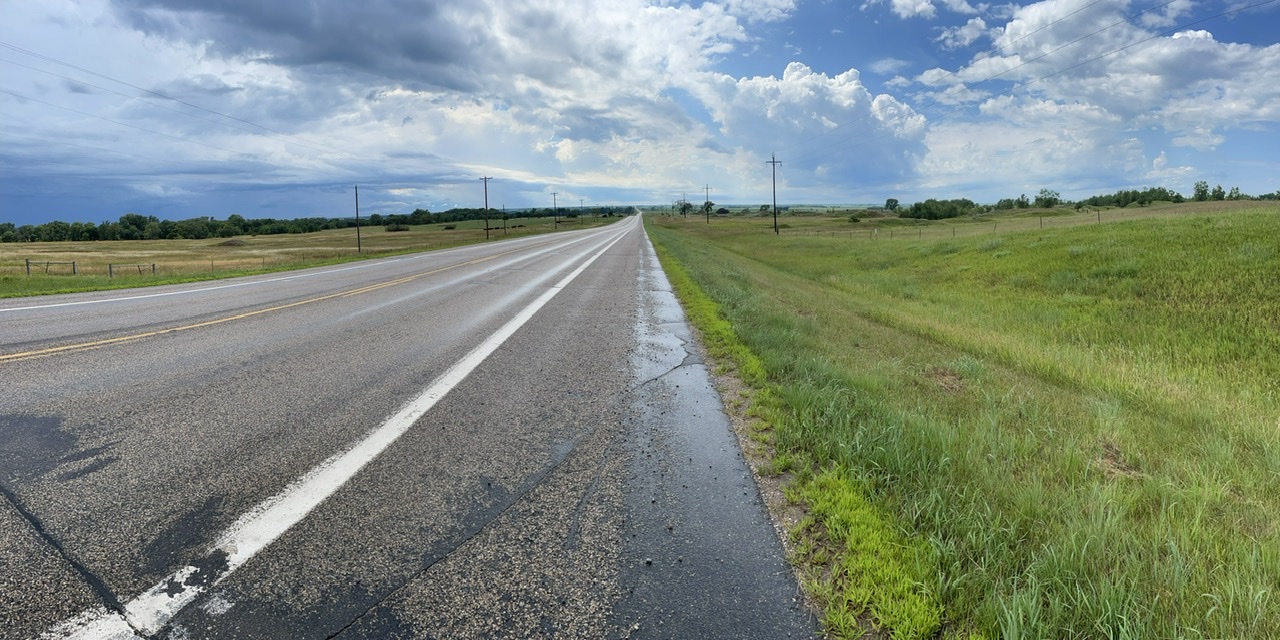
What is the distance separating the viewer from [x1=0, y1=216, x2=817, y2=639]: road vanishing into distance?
233cm

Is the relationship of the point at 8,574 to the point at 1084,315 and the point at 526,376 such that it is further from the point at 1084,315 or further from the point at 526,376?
the point at 1084,315

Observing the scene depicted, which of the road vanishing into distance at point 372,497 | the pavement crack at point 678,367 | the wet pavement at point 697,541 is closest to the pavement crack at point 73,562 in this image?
the road vanishing into distance at point 372,497

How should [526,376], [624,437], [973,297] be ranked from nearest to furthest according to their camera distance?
[624,437] < [526,376] < [973,297]

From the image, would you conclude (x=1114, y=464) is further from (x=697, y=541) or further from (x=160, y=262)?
(x=160, y=262)

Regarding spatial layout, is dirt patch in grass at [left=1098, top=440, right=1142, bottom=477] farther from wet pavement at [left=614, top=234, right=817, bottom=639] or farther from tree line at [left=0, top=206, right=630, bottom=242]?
tree line at [left=0, top=206, right=630, bottom=242]

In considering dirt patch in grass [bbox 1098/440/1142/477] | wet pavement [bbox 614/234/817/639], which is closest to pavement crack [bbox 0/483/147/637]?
wet pavement [bbox 614/234/817/639]

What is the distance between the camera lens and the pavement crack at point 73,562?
7.44 feet

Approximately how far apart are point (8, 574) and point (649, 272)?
1784 centimetres

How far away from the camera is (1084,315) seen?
41.1 feet

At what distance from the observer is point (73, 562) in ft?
8.41

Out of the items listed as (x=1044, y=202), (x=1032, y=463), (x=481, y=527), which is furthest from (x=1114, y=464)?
(x=1044, y=202)

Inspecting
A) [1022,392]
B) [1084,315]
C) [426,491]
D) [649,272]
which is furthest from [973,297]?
[426,491]

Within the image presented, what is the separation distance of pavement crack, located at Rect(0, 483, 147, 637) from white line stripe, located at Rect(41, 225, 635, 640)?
0.02 metres

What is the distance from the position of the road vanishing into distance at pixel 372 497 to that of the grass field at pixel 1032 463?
514 millimetres
